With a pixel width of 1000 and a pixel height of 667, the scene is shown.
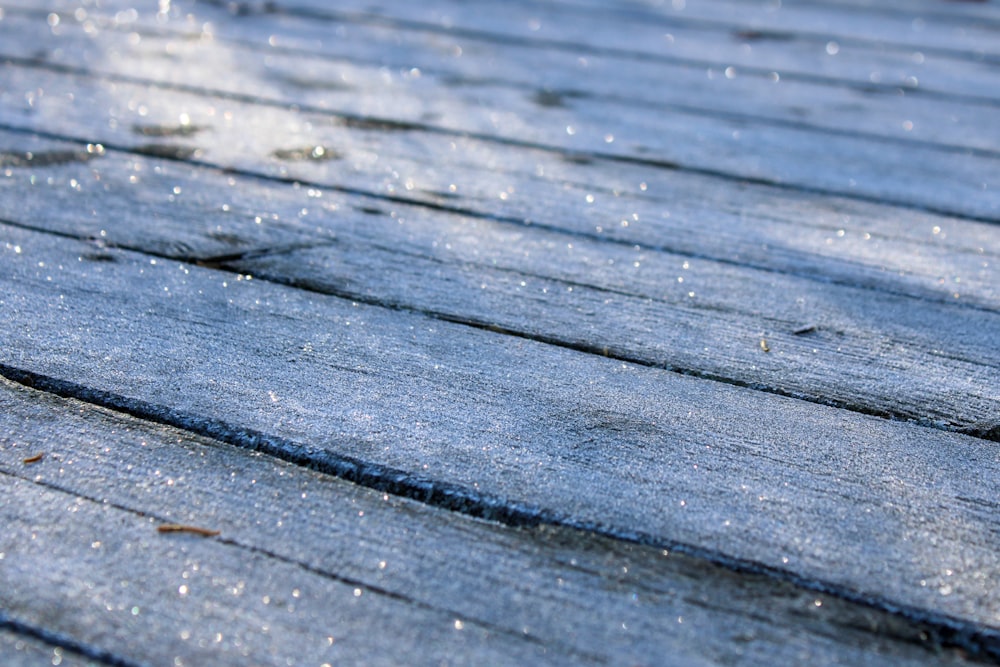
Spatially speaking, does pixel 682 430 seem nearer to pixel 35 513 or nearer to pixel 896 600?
pixel 896 600

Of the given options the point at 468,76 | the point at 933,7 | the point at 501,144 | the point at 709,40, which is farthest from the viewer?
the point at 933,7

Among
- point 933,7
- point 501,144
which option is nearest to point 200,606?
point 501,144

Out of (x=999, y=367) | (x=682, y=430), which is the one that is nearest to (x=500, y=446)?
(x=682, y=430)

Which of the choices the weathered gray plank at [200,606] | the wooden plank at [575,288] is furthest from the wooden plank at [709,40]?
the weathered gray plank at [200,606]

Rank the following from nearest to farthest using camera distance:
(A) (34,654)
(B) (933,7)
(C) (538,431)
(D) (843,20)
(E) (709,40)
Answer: (A) (34,654) < (C) (538,431) < (E) (709,40) < (D) (843,20) < (B) (933,7)

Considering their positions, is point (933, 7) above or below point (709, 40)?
above

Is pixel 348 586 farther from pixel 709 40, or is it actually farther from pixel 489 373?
pixel 709 40
